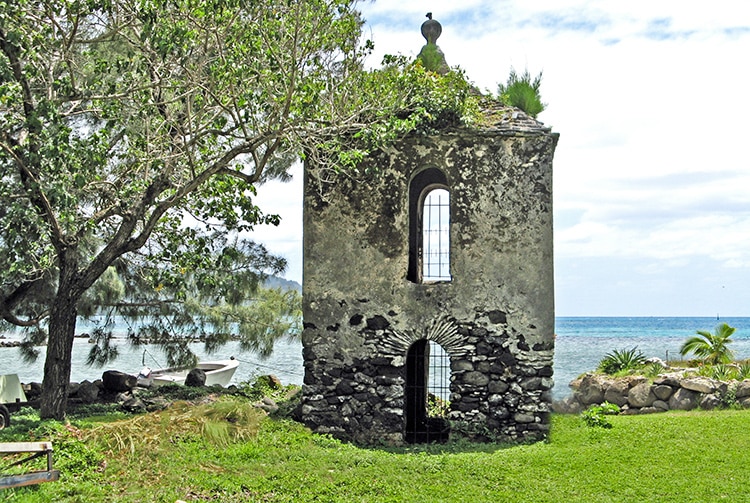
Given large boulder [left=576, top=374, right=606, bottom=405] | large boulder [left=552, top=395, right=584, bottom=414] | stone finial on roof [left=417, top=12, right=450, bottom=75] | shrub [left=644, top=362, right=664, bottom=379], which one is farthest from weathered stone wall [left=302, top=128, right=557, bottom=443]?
shrub [left=644, top=362, right=664, bottom=379]

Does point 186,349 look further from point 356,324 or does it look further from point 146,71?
point 146,71

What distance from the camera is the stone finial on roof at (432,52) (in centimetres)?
1366

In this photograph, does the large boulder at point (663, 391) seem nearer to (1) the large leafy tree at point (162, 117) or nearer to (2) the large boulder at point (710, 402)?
(2) the large boulder at point (710, 402)

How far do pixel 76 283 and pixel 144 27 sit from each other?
4339 mm

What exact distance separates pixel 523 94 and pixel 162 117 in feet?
19.4

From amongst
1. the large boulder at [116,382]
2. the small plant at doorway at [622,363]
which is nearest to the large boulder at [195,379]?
the large boulder at [116,382]

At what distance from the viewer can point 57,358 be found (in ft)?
39.3

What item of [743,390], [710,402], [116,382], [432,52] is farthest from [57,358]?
[743,390]

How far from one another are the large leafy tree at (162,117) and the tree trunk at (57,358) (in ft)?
0.07

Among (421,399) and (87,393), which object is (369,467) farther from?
(87,393)

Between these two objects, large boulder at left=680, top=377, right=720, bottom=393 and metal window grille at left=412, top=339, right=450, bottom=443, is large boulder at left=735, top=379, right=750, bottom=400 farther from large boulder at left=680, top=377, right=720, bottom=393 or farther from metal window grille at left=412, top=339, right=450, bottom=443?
metal window grille at left=412, top=339, right=450, bottom=443

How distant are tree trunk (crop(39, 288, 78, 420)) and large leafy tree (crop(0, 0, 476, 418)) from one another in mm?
20

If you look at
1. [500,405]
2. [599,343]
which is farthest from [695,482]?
[599,343]

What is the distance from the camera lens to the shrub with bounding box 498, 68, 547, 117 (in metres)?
13.3
